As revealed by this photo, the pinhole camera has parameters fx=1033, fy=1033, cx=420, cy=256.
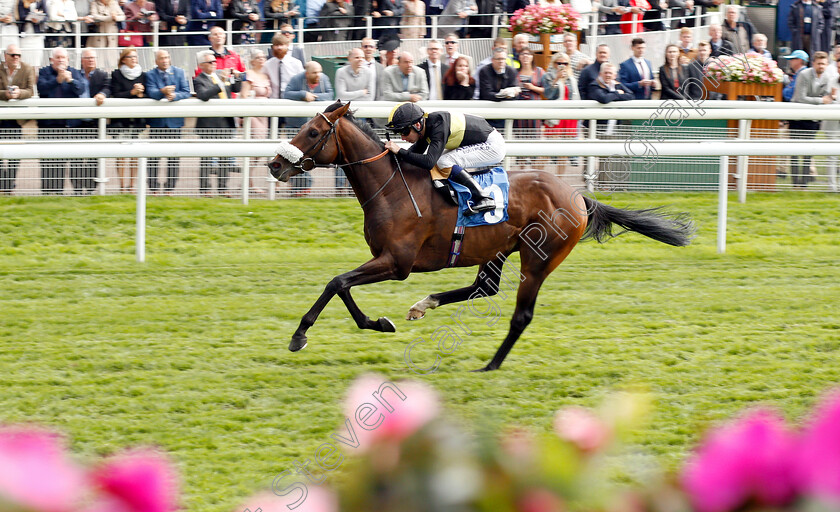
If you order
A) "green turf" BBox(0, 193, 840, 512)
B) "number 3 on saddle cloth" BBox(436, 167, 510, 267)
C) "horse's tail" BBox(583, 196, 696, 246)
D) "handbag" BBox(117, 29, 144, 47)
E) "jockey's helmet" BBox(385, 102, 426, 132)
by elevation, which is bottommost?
"green turf" BBox(0, 193, 840, 512)

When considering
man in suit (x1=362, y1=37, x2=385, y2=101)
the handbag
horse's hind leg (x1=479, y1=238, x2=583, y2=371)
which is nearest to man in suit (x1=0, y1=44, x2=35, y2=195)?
the handbag

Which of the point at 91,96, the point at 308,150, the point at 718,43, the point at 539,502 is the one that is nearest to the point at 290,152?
the point at 308,150

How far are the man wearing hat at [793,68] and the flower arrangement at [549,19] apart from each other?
218 cm

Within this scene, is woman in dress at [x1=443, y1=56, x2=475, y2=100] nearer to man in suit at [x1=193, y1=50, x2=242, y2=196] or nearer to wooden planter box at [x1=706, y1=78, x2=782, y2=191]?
man in suit at [x1=193, y1=50, x2=242, y2=196]

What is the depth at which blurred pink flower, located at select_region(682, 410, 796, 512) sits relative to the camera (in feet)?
2.39

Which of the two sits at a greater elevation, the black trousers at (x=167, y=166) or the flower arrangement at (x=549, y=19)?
the flower arrangement at (x=549, y=19)

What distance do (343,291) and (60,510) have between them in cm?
471

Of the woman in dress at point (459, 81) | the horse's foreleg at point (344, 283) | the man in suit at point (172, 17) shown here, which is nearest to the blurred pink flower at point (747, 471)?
the horse's foreleg at point (344, 283)

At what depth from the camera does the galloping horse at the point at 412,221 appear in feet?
17.9

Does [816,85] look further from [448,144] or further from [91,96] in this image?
[91,96]

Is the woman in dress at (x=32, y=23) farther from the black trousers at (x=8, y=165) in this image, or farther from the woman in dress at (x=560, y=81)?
the woman in dress at (x=560, y=81)

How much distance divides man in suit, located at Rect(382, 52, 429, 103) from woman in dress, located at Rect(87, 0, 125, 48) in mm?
3312

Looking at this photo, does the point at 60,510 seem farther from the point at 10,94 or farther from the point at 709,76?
the point at 709,76

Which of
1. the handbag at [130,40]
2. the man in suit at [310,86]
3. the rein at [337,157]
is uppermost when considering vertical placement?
the handbag at [130,40]
